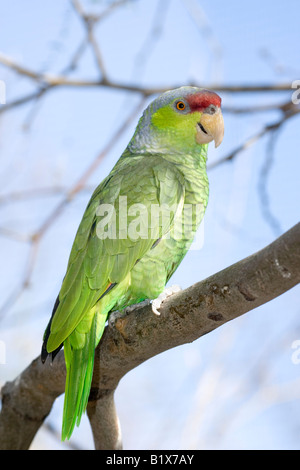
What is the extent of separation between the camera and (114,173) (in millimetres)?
2246

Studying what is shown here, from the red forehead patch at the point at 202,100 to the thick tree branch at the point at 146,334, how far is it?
1.05 m

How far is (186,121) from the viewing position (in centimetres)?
239

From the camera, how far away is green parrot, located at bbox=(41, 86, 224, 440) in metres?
1.86

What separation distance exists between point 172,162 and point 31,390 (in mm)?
1208

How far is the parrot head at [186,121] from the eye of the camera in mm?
2346

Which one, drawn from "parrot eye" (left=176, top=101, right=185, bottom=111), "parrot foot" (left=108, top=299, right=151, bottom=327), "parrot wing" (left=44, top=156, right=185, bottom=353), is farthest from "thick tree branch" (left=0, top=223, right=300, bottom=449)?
"parrot eye" (left=176, top=101, right=185, bottom=111)

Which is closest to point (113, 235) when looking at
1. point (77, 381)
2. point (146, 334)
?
point (146, 334)
